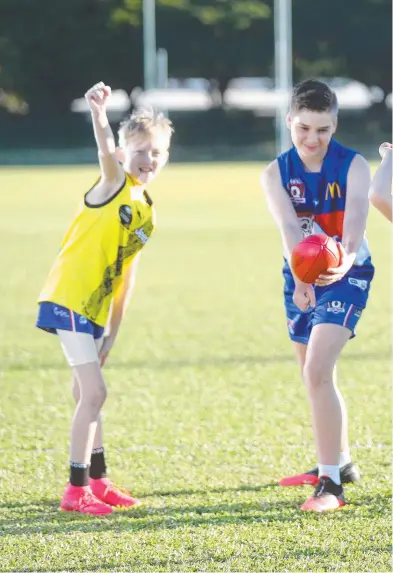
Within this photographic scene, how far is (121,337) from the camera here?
29.6 feet

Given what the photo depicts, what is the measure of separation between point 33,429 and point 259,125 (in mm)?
38525

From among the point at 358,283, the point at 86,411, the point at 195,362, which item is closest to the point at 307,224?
the point at 358,283

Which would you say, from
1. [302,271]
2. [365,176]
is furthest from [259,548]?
[365,176]

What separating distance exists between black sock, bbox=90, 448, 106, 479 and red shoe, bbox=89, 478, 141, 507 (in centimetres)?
3

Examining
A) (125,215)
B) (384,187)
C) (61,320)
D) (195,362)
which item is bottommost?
(195,362)

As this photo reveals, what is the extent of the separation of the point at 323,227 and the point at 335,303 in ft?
1.07

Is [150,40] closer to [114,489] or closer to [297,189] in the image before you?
[297,189]

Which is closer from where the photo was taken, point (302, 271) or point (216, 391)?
point (302, 271)

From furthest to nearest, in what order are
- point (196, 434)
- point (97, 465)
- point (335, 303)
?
point (196, 434) < point (97, 465) < point (335, 303)

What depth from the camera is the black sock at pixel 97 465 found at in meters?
4.96

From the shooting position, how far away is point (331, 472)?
4715 mm

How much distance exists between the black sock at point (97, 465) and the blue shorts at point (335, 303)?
998mm

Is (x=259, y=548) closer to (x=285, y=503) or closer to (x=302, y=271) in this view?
(x=285, y=503)

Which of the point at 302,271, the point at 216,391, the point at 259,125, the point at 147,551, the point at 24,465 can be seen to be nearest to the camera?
the point at 147,551
